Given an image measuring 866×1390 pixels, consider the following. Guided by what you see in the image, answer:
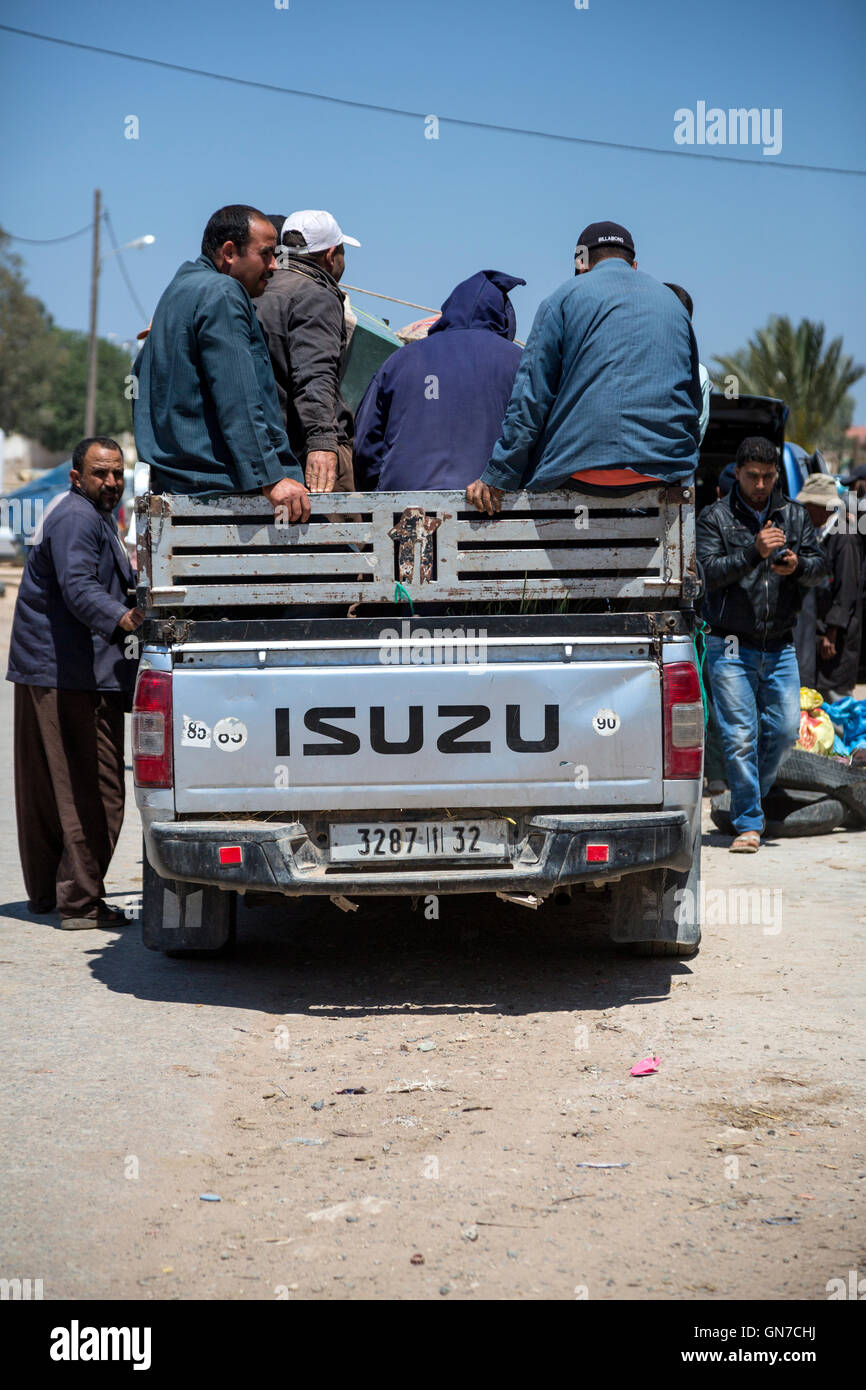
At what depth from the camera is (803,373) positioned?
96.9ft

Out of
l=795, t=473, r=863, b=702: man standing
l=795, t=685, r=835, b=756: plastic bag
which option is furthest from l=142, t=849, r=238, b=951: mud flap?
l=795, t=473, r=863, b=702: man standing

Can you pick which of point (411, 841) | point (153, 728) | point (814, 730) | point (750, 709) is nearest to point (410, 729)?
point (411, 841)

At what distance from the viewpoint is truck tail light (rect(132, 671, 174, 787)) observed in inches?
201

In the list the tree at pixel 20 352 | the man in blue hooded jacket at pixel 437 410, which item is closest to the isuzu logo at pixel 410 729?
the man in blue hooded jacket at pixel 437 410

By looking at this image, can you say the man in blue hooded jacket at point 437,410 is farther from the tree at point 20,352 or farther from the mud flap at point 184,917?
the tree at point 20,352

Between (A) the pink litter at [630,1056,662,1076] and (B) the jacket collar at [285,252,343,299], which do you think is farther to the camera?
(B) the jacket collar at [285,252,343,299]

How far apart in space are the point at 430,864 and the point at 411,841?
103 mm

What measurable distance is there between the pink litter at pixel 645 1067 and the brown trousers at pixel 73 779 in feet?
9.36

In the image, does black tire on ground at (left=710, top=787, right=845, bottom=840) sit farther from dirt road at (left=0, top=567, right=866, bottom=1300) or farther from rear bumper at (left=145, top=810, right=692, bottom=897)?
rear bumper at (left=145, top=810, right=692, bottom=897)

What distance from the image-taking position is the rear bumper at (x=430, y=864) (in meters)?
5.08

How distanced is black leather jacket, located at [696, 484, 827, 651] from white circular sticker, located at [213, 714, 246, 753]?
3588mm

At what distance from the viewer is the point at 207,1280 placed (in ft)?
10.3

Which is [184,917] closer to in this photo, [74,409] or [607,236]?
[607,236]
